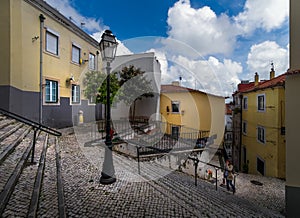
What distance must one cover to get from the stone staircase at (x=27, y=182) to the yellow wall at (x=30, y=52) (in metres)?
3.98

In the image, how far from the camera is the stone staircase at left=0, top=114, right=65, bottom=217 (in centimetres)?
248

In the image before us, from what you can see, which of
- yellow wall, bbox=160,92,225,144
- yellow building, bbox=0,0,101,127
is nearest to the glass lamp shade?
yellow building, bbox=0,0,101,127

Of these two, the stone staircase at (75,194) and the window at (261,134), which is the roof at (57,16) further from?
the window at (261,134)

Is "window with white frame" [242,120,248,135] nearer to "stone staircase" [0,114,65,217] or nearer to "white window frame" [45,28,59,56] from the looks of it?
"stone staircase" [0,114,65,217]

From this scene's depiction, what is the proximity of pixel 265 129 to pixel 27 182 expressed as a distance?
1235 centimetres

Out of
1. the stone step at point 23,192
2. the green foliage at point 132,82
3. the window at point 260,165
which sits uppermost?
the green foliage at point 132,82

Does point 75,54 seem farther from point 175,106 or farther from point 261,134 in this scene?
point 261,134

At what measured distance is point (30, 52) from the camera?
27.6 ft

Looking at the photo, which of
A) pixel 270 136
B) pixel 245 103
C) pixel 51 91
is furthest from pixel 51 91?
pixel 245 103

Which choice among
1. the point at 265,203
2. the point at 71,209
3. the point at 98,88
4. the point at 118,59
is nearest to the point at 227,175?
the point at 265,203

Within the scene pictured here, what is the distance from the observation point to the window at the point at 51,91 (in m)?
9.56

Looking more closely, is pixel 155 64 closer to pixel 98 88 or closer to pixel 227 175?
pixel 98 88

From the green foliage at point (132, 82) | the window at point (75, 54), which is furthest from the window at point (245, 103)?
the window at point (75, 54)

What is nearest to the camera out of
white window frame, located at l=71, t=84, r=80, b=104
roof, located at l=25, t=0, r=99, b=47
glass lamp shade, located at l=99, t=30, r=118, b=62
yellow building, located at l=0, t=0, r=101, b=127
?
glass lamp shade, located at l=99, t=30, r=118, b=62
